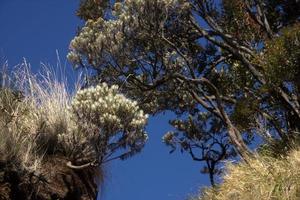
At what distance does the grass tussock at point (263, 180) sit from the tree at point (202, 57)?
1.84 feet

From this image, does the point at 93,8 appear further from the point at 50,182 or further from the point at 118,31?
the point at 50,182

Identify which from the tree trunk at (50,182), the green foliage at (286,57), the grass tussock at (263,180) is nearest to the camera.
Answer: the grass tussock at (263,180)

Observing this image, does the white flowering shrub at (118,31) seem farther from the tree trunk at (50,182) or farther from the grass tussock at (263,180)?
the grass tussock at (263,180)

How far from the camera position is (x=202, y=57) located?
13.6 metres

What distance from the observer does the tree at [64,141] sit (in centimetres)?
832

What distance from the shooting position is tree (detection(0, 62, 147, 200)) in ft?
27.3

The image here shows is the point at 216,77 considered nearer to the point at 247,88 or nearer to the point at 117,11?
the point at 247,88

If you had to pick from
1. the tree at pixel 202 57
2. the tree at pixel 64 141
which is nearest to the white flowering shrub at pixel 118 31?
the tree at pixel 202 57

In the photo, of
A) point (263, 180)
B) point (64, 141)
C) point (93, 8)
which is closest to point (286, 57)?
point (263, 180)

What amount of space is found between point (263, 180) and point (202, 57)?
5594mm

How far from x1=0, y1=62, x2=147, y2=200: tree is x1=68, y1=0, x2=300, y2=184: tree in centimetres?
190

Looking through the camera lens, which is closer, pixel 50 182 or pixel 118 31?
pixel 50 182

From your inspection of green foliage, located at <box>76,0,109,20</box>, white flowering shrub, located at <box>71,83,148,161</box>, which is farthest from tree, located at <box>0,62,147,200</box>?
green foliage, located at <box>76,0,109,20</box>

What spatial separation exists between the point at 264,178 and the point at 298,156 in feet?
2.01
